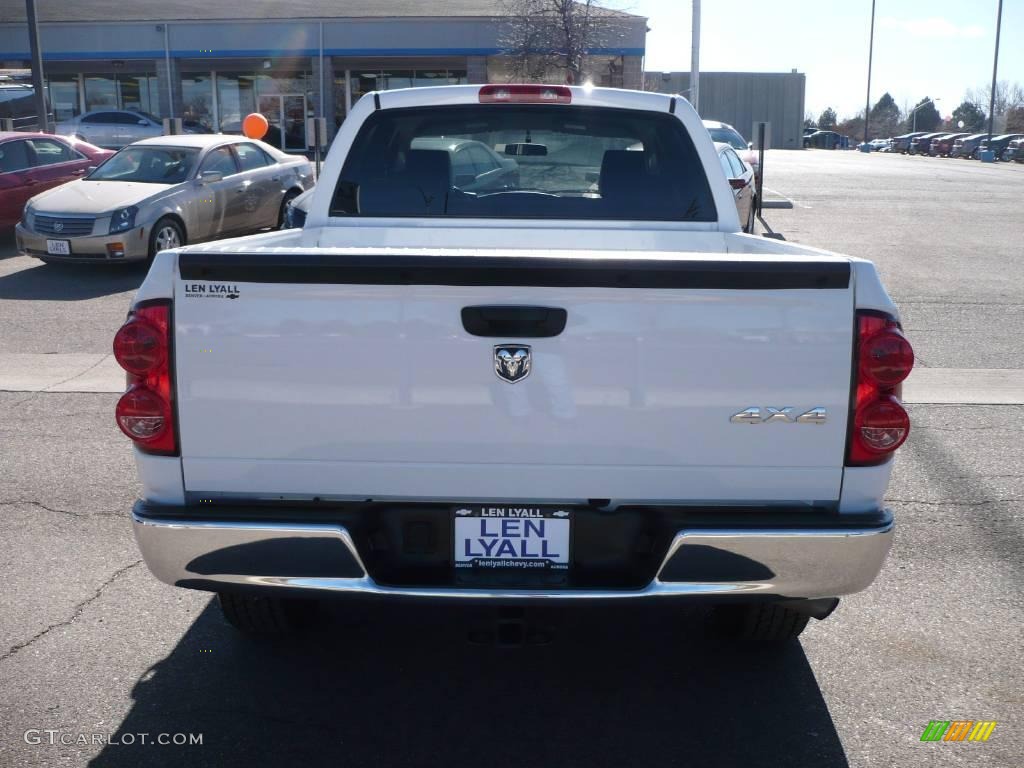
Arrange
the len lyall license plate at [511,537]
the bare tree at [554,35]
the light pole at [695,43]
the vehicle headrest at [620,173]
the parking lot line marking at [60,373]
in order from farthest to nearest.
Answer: the bare tree at [554,35] < the light pole at [695,43] < the parking lot line marking at [60,373] < the vehicle headrest at [620,173] < the len lyall license plate at [511,537]

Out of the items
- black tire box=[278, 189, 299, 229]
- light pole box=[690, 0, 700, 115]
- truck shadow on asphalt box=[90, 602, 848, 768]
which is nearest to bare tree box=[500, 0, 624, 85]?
light pole box=[690, 0, 700, 115]

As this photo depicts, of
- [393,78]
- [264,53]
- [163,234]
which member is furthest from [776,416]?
[393,78]

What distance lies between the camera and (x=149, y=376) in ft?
10.2

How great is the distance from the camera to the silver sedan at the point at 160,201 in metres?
12.7

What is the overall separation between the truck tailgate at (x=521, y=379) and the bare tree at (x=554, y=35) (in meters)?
28.9

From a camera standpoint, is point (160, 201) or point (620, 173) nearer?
point (620, 173)

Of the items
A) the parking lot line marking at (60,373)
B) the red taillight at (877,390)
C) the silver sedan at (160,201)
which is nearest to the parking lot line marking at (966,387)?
the red taillight at (877,390)

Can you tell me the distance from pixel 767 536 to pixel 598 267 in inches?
34.3

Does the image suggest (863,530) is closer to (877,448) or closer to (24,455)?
(877,448)

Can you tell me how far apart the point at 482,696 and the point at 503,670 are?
23cm

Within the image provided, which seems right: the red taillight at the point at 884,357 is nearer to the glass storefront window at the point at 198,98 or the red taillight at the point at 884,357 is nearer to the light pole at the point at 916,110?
the glass storefront window at the point at 198,98

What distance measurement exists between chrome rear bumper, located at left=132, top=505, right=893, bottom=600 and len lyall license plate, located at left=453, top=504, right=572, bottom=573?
Result: 9 cm

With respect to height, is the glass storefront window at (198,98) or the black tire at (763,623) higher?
the glass storefront window at (198,98)

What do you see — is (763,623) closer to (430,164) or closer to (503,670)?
(503,670)
